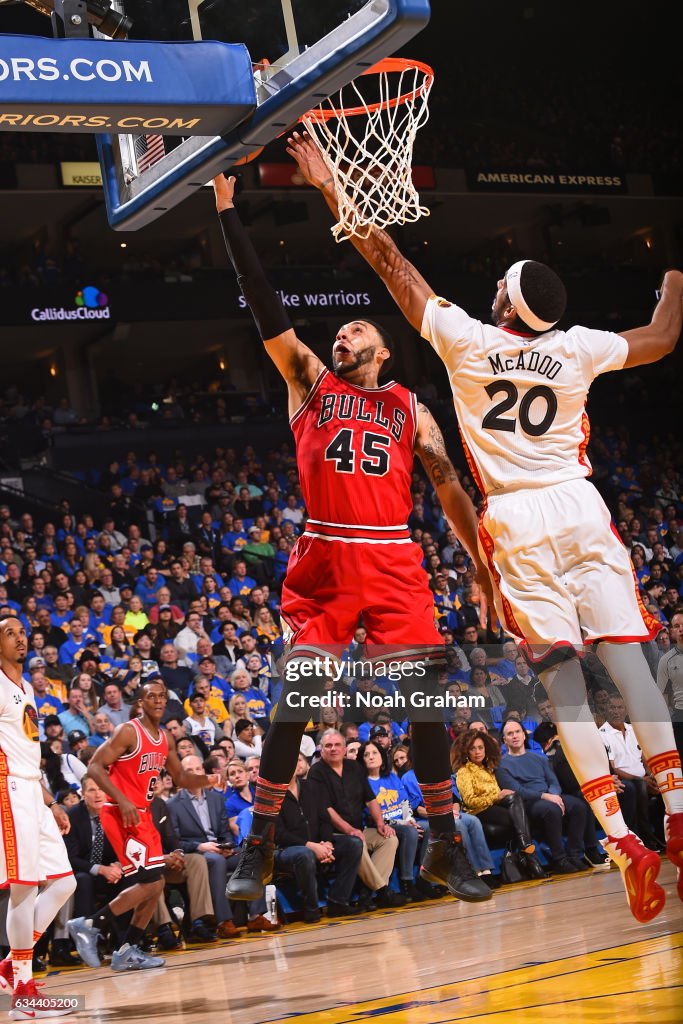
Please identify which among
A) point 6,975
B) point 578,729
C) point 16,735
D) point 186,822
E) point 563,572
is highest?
point 563,572

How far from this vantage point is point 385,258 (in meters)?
4.84

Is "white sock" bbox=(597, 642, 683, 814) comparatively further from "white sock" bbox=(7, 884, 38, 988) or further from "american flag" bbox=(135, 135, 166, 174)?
"white sock" bbox=(7, 884, 38, 988)

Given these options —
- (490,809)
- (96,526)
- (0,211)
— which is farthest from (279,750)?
(0,211)

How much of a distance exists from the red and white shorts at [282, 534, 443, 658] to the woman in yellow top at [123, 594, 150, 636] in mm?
8142

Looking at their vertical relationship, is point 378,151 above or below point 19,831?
above

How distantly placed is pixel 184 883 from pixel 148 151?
20.6 ft

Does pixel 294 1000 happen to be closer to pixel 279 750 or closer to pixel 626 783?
pixel 279 750

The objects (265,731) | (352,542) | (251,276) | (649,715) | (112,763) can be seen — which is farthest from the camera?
(265,731)

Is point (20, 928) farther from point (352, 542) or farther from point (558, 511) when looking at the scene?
point (558, 511)

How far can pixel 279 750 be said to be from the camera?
15.9 ft

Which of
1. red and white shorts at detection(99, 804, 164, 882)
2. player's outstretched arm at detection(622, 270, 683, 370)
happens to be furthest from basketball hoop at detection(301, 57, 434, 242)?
red and white shorts at detection(99, 804, 164, 882)

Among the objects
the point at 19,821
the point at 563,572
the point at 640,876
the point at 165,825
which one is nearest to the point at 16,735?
the point at 19,821

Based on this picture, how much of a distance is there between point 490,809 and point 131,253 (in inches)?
719

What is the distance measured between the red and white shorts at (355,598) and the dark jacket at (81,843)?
5.03 metres
